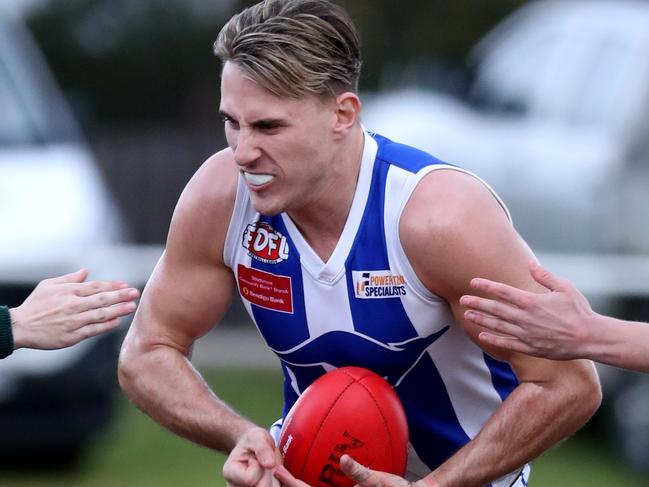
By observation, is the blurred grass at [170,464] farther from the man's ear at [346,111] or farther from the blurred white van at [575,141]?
the man's ear at [346,111]

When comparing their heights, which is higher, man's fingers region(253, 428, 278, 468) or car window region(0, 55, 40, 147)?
man's fingers region(253, 428, 278, 468)

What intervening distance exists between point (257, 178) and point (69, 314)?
696mm

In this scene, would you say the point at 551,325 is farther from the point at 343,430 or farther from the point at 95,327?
the point at 95,327

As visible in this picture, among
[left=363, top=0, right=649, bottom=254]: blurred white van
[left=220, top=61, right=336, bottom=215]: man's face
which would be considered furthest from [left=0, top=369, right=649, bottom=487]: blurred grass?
[left=220, top=61, right=336, bottom=215]: man's face

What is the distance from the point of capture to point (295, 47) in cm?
425

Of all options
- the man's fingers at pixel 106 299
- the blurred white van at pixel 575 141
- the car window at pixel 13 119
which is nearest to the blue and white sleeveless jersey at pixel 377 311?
the man's fingers at pixel 106 299

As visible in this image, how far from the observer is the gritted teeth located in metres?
4.30

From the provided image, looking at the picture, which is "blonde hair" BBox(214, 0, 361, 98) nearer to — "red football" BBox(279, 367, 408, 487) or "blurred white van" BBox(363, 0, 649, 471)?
"red football" BBox(279, 367, 408, 487)

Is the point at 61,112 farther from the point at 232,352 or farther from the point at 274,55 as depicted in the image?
the point at 274,55

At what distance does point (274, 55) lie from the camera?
421cm

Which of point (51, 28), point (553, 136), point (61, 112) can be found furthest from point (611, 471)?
point (51, 28)

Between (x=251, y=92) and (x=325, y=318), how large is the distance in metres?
0.72

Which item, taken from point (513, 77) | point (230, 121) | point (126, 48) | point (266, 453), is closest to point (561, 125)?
point (513, 77)

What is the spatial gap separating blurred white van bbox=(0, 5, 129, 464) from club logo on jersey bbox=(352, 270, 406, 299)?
3638 mm
